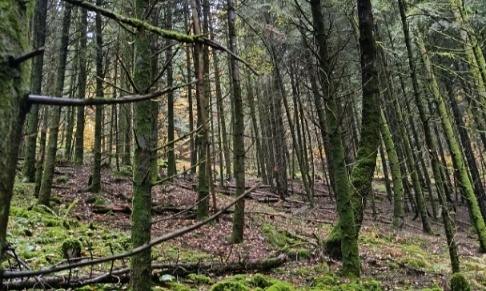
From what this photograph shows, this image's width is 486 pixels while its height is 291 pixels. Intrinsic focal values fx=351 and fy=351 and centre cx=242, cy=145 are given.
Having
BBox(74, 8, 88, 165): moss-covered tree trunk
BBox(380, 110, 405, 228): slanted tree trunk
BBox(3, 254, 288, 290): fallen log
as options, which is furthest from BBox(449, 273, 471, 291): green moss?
BBox(74, 8, 88, 165): moss-covered tree trunk

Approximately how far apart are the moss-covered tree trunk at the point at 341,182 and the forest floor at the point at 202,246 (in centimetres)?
39

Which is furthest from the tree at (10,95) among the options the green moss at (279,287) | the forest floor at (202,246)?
the green moss at (279,287)

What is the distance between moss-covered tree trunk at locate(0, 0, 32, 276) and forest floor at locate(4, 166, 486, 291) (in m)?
2.53

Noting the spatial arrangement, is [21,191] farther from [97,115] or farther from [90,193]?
[97,115]

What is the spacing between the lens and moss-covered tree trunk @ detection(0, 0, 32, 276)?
95cm

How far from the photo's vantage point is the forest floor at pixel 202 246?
224 inches

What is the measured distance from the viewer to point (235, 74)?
891 centimetres

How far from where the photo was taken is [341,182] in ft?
20.2

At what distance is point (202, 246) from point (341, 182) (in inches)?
157

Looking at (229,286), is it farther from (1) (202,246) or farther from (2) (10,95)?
(2) (10,95)

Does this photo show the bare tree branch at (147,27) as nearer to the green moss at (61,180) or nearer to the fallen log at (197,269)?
the fallen log at (197,269)

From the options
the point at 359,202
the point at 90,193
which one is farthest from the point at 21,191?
the point at 359,202

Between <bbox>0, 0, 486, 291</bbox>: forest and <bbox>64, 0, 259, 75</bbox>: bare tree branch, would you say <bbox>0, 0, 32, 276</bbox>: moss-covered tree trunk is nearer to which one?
<bbox>0, 0, 486, 291</bbox>: forest

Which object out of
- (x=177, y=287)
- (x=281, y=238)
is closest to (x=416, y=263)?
(x=281, y=238)
